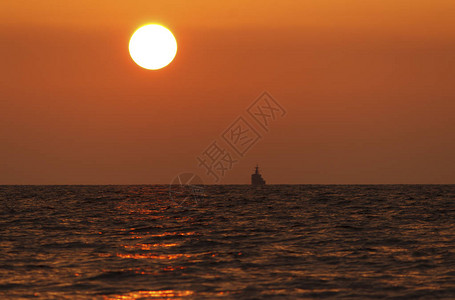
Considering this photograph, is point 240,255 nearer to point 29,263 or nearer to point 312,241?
point 312,241

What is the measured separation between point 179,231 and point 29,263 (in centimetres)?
1248

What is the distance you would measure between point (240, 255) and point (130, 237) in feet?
27.7

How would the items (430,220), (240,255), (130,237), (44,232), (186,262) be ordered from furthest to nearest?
(430,220) < (44,232) < (130,237) < (240,255) < (186,262)

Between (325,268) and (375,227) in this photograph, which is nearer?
(325,268)

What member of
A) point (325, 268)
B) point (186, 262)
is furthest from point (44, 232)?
point (325, 268)

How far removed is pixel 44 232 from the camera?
107 feet

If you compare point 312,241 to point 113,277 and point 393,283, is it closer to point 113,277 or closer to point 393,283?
point 393,283

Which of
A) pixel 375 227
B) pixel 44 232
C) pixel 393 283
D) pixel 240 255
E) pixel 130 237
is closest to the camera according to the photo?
pixel 393 283

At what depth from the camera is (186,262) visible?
22109mm

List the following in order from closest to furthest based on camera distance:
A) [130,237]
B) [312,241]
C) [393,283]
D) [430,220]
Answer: [393,283] → [312,241] → [130,237] → [430,220]

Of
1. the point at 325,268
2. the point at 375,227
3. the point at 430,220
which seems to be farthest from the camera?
the point at 430,220

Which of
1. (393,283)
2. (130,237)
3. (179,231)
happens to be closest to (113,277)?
(393,283)

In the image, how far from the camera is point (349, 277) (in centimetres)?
1906

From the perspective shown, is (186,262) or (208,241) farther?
(208,241)
